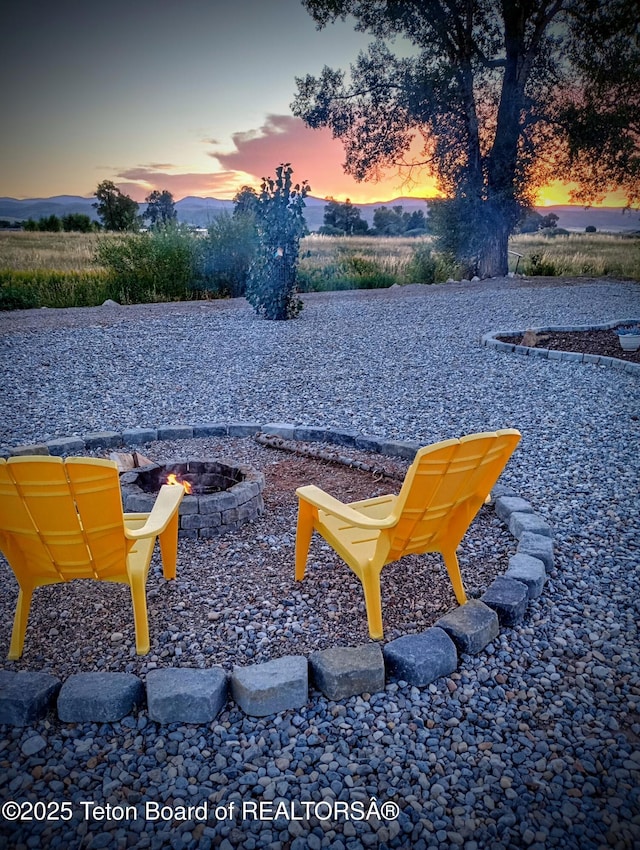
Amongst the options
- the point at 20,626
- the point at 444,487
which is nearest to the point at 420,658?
the point at 444,487

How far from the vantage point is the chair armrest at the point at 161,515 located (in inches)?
88.4

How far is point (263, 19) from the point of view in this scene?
10.2 metres

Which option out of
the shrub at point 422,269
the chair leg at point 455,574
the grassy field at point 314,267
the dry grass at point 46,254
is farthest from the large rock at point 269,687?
the shrub at point 422,269

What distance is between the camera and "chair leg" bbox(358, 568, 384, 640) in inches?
91.7

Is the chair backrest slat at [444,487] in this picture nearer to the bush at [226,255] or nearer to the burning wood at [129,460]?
the burning wood at [129,460]

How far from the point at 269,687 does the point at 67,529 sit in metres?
0.93

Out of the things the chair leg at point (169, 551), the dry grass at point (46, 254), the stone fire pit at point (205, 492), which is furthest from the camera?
the dry grass at point (46, 254)

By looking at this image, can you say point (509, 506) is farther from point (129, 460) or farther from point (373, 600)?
point (129, 460)

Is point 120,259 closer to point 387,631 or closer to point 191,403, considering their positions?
point 191,403

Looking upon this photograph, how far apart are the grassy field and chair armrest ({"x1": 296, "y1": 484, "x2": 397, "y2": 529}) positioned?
29.3 ft

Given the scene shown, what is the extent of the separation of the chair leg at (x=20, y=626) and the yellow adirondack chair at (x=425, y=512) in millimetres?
1202

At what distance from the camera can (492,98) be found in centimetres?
1588

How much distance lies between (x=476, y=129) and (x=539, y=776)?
56.1 feet

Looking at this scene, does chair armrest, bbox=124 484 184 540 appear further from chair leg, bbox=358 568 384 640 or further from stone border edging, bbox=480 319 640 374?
stone border edging, bbox=480 319 640 374
